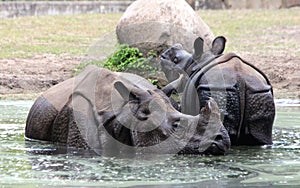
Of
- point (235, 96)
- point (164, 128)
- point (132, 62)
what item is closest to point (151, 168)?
point (164, 128)

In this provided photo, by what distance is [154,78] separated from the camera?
1399cm

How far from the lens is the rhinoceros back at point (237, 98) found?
8.44 m

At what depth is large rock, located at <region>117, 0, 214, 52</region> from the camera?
1545 centimetres

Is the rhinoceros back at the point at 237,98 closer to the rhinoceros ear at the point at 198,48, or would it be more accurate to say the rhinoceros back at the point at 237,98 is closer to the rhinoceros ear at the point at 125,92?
the rhinoceros ear at the point at 198,48

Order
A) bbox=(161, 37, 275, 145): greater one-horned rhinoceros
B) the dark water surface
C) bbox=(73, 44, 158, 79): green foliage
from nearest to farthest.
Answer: the dark water surface, bbox=(161, 37, 275, 145): greater one-horned rhinoceros, bbox=(73, 44, 158, 79): green foliage

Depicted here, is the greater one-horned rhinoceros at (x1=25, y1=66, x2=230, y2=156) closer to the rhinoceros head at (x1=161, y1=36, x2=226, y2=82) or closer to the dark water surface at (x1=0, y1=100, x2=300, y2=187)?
the dark water surface at (x1=0, y1=100, x2=300, y2=187)

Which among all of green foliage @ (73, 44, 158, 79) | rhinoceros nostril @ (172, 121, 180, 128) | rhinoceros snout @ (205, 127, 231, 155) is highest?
green foliage @ (73, 44, 158, 79)

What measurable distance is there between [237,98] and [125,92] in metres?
1.12

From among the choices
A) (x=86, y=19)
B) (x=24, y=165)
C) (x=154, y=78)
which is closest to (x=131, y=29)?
(x=154, y=78)

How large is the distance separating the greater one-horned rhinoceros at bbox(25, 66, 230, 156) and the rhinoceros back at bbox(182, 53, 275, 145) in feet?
1.57

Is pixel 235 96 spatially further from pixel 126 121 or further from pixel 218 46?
pixel 126 121

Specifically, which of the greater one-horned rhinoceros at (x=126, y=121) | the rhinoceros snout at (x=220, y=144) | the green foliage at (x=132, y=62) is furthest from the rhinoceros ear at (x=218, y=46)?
the green foliage at (x=132, y=62)

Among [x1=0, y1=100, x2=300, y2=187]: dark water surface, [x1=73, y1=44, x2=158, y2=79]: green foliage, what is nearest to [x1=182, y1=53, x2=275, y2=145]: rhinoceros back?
[x1=0, y1=100, x2=300, y2=187]: dark water surface

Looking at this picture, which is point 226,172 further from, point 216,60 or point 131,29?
point 131,29
